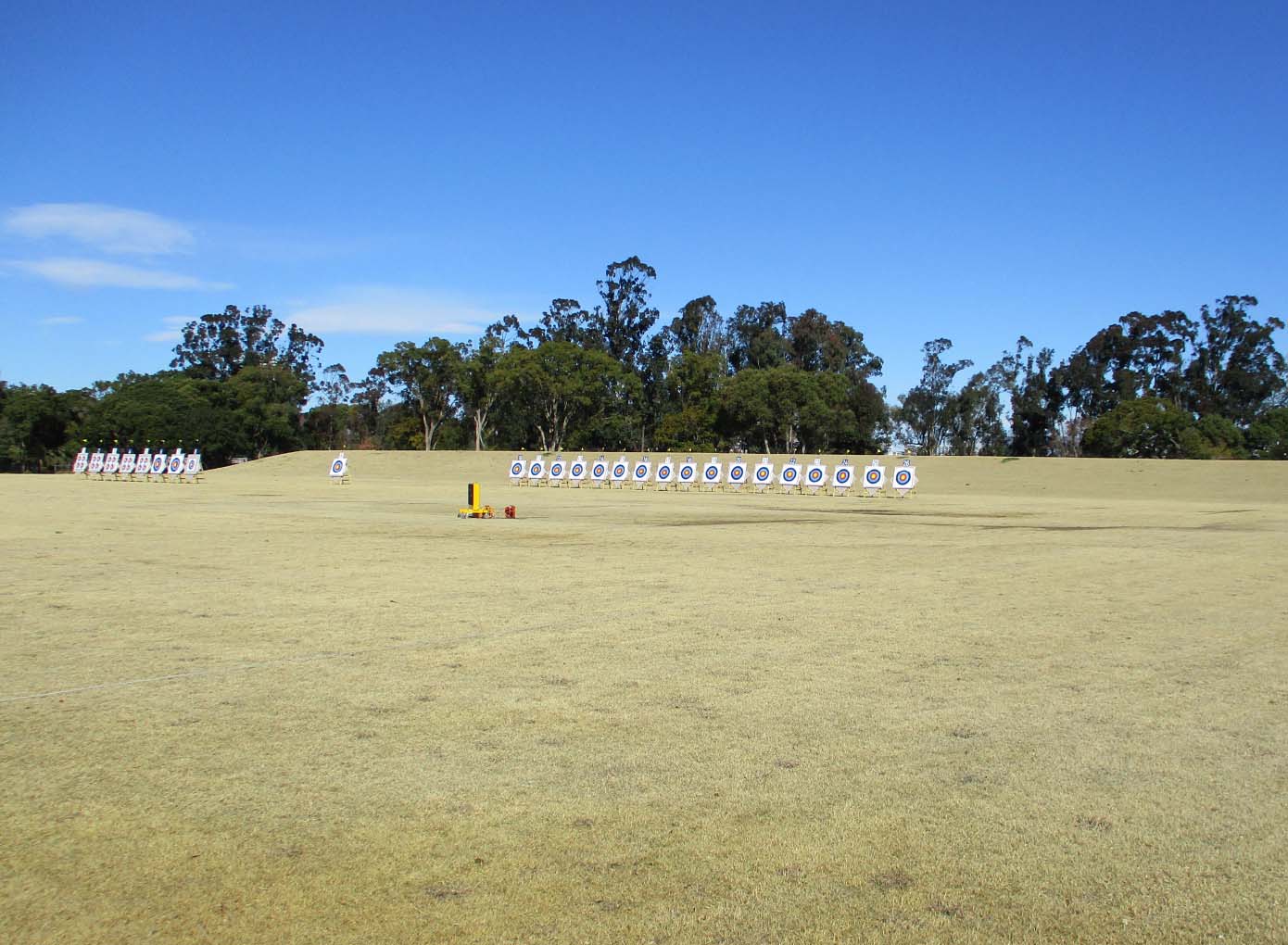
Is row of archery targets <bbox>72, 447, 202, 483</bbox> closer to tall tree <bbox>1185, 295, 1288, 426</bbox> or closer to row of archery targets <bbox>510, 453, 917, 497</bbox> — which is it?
row of archery targets <bbox>510, 453, 917, 497</bbox>

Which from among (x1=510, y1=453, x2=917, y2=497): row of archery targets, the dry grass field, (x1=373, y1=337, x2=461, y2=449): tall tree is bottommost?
the dry grass field

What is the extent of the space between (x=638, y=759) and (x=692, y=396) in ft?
268

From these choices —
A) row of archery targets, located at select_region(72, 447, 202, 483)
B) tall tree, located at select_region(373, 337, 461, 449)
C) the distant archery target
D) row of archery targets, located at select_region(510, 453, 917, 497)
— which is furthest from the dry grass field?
tall tree, located at select_region(373, 337, 461, 449)

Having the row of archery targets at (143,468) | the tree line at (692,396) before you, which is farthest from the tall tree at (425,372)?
the row of archery targets at (143,468)

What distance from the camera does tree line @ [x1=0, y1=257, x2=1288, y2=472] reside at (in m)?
81.1

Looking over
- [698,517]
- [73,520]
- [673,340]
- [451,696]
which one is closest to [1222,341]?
[673,340]

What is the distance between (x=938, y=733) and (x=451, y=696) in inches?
109

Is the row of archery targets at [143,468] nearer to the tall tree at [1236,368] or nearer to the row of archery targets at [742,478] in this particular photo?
the row of archery targets at [742,478]

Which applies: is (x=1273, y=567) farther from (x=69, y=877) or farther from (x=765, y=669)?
(x=69, y=877)

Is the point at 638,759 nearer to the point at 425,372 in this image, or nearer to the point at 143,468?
the point at 143,468

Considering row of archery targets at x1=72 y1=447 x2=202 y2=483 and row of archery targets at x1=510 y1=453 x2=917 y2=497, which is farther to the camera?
row of archery targets at x1=72 y1=447 x2=202 y2=483

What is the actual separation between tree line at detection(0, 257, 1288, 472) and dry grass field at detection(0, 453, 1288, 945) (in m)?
67.9

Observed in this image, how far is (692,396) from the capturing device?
86.4 meters

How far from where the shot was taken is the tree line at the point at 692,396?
81.1m
